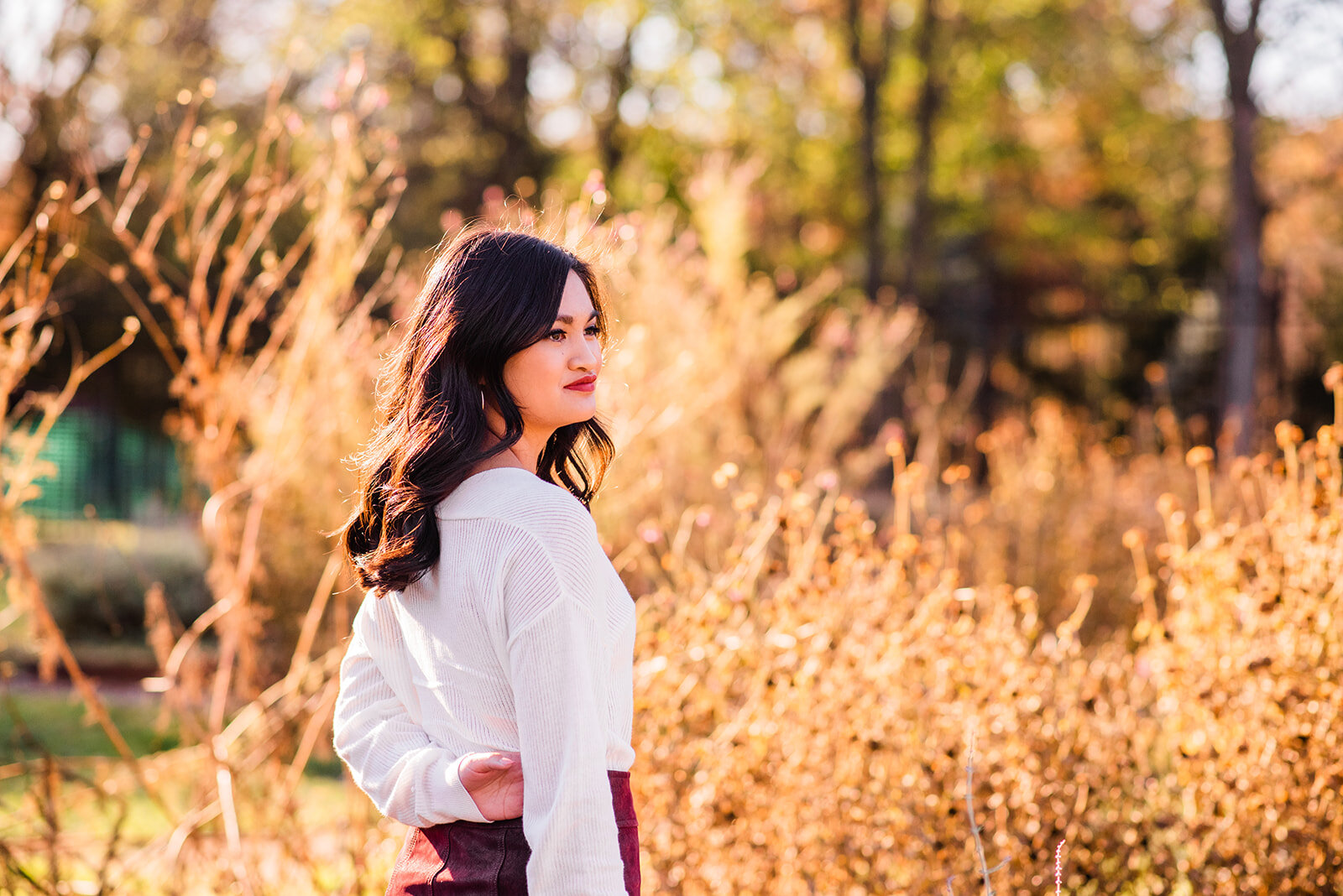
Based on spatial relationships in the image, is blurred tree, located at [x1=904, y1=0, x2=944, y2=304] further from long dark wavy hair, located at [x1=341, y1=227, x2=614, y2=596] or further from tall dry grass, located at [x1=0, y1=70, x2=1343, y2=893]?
long dark wavy hair, located at [x1=341, y1=227, x2=614, y2=596]

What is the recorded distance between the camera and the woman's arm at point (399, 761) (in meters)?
1.53

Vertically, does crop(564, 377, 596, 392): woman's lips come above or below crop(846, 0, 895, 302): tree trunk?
below

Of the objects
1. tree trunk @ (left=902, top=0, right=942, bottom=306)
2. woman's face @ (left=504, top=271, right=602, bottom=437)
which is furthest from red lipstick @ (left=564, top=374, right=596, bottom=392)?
tree trunk @ (left=902, top=0, right=942, bottom=306)

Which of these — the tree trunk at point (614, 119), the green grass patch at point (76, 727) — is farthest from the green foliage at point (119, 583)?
the tree trunk at point (614, 119)

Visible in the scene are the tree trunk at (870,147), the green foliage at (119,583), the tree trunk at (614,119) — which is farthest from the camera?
the tree trunk at (614,119)

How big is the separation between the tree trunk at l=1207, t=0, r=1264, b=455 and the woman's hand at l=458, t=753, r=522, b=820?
386 inches

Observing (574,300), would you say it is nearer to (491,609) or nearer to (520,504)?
(520,504)

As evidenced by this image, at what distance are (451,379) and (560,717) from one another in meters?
0.52

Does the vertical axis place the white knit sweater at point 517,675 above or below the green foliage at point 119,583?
above

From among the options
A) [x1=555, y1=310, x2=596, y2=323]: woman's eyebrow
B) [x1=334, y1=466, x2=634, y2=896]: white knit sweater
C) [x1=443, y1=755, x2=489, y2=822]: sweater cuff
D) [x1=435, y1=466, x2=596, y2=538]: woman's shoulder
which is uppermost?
[x1=555, y1=310, x2=596, y2=323]: woman's eyebrow

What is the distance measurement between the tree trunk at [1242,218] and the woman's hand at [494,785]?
9.80 meters

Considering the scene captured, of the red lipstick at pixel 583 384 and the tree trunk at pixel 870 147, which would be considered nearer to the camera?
the red lipstick at pixel 583 384

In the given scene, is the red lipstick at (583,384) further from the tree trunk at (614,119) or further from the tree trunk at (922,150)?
the tree trunk at (614,119)

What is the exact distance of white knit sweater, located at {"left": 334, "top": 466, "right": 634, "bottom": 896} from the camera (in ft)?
4.63
